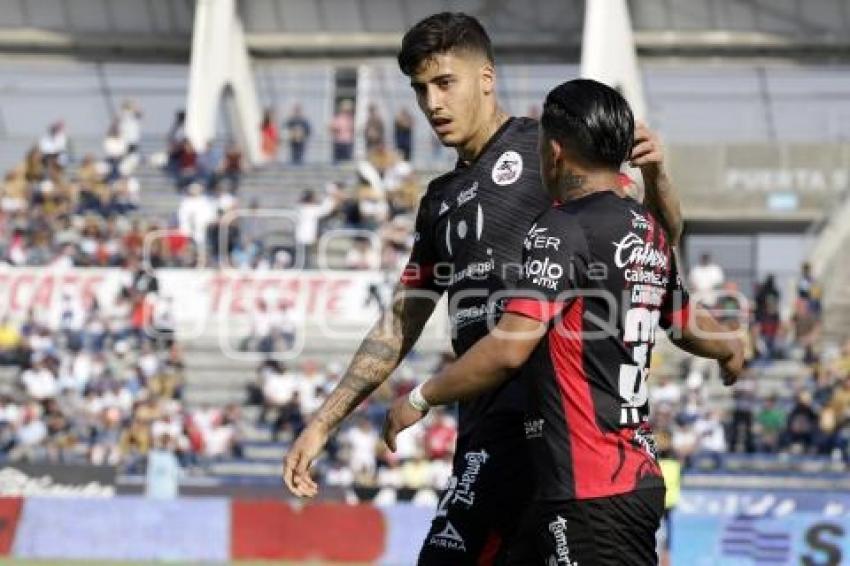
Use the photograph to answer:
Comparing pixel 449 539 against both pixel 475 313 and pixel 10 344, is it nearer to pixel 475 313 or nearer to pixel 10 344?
pixel 475 313

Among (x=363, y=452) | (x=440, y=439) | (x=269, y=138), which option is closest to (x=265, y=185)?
(x=269, y=138)

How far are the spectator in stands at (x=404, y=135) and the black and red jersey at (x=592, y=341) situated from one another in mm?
27709

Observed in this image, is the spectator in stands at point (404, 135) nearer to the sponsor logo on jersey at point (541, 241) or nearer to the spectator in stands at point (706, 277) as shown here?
the spectator in stands at point (706, 277)

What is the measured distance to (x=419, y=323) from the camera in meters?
6.92

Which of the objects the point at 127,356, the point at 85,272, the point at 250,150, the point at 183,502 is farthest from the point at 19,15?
the point at 183,502

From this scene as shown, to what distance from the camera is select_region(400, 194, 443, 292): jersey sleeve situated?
263 inches

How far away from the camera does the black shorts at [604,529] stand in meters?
5.35

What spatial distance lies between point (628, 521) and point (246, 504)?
1539 centimetres

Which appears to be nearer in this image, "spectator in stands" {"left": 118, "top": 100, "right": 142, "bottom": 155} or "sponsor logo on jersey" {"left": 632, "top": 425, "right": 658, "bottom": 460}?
"sponsor logo on jersey" {"left": 632, "top": 425, "right": 658, "bottom": 460}

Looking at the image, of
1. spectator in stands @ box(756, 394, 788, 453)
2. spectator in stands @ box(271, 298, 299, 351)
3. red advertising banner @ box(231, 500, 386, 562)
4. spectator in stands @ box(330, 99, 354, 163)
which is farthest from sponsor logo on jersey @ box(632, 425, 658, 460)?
spectator in stands @ box(330, 99, 354, 163)

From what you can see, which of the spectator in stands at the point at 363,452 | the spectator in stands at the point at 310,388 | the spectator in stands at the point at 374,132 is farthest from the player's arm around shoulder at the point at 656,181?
the spectator in stands at the point at 374,132

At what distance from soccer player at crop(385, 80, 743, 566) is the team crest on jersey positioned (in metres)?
0.88

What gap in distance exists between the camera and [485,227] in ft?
21.1

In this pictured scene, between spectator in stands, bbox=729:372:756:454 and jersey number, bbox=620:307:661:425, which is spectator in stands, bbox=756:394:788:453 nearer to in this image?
spectator in stands, bbox=729:372:756:454
